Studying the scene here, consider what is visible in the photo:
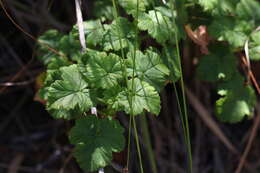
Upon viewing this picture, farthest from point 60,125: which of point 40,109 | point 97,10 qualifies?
point 97,10

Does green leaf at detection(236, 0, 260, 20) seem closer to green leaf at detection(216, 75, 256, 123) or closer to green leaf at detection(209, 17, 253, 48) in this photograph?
green leaf at detection(209, 17, 253, 48)

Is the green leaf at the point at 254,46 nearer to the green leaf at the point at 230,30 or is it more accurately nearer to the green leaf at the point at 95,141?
the green leaf at the point at 230,30

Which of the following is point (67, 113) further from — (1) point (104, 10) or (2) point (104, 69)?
(1) point (104, 10)

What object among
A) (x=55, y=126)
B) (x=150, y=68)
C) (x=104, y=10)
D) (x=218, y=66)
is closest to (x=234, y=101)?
(x=218, y=66)

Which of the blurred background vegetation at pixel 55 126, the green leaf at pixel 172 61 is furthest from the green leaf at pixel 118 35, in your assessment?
the blurred background vegetation at pixel 55 126

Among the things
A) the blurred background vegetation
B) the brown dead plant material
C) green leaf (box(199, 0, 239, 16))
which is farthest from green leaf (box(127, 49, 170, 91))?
the blurred background vegetation

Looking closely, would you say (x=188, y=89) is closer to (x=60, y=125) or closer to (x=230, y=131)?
(x=230, y=131)
